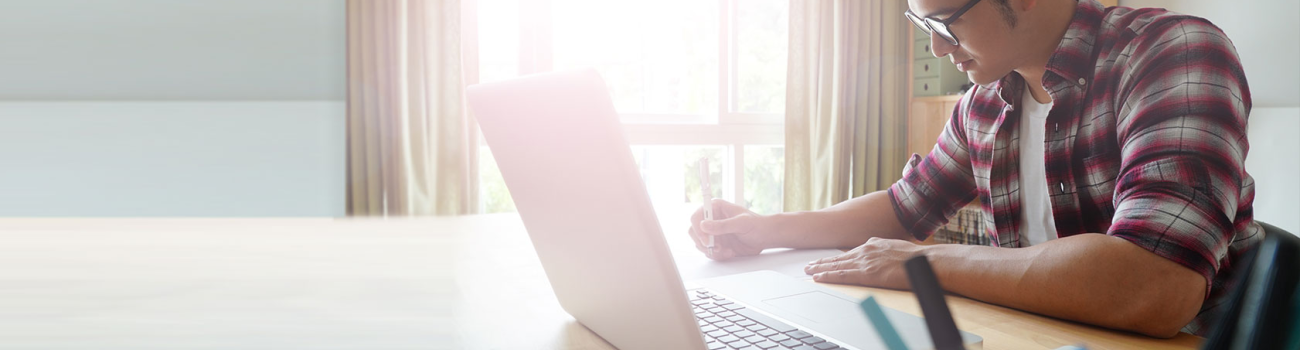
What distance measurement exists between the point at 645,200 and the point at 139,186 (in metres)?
1.89

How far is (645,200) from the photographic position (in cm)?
36

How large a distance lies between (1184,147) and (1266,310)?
0.61 m

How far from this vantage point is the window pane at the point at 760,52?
11.1 ft

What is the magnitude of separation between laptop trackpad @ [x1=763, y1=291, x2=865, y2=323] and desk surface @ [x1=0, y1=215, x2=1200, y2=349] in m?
0.09

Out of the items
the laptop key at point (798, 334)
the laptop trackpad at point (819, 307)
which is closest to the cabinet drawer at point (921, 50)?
the laptop trackpad at point (819, 307)

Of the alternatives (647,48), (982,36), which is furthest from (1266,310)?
(647,48)

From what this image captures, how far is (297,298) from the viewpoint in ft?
2.87

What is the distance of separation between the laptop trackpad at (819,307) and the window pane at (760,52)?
2.78 metres

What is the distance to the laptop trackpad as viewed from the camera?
60 centimetres

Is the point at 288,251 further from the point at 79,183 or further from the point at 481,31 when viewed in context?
the point at 481,31

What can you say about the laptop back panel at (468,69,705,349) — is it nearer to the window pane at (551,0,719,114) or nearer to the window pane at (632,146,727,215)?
the window pane at (551,0,719,114)

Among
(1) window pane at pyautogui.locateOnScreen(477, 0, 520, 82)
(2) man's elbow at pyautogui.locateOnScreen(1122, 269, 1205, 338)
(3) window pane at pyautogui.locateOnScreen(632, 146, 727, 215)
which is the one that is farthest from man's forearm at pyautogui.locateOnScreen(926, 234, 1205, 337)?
(3) window pane at pyautogui.locateOnScreen(632, 146, 727, 215)

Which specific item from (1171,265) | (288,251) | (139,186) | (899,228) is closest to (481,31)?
(139,186)

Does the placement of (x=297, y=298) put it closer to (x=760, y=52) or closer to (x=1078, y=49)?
(x=1078, y=49)
